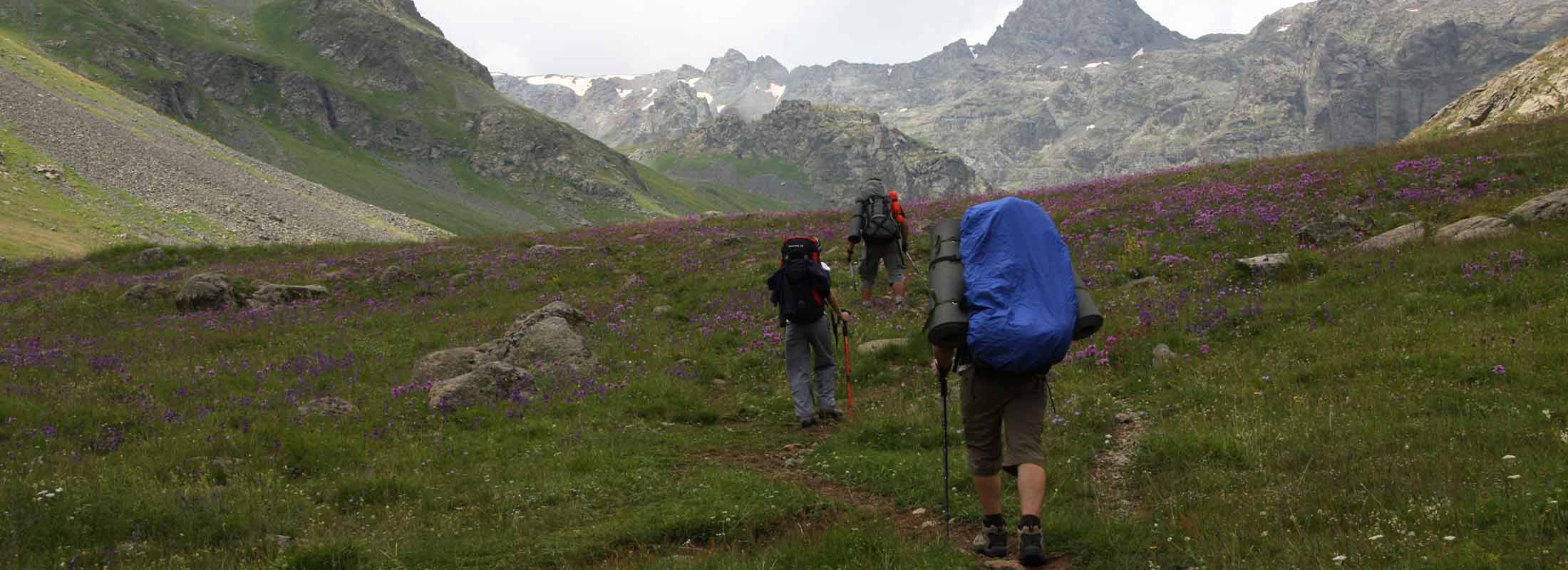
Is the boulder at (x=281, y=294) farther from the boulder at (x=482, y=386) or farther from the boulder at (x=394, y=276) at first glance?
the boulder at (x=482, y=386)

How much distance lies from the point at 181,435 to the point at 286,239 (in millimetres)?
54496

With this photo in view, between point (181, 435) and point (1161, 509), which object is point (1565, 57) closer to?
point (1161, 509)

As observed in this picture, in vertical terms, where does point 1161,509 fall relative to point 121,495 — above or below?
above

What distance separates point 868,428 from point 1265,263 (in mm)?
9215

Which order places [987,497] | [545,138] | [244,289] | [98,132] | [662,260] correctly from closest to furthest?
[987,497]
[244,289]
[662,260]
[98,132]
[545,138]

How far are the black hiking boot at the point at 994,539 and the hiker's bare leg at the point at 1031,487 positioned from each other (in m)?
0.28

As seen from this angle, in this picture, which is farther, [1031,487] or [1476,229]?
[1476,229]

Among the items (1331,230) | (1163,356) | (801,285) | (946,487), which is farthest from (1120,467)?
(1331,230)

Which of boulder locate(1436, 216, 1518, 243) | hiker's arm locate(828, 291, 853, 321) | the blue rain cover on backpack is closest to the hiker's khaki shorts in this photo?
the blue rain cover on backpack

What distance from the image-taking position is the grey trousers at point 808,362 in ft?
38.8

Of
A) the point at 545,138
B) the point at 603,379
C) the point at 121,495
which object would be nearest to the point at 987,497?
the point at 121,495

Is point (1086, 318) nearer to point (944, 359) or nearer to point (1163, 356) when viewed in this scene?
point (944, 359)

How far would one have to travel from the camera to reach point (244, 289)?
74.8 ft

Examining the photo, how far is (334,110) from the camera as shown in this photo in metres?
174
